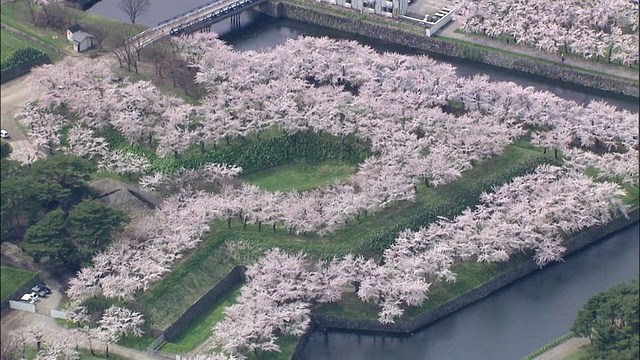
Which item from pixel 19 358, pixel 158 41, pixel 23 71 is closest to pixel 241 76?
pixel 158 41

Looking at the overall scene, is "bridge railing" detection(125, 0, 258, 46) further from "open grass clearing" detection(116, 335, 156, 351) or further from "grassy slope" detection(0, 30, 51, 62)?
"open grass clearing" detection(116, 335, 156, 351)

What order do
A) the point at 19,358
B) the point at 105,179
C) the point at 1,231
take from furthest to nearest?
the point at 105,179, the point at 1,231, the point at 19,358

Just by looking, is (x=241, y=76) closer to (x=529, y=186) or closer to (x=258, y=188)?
(x=258, y=188)

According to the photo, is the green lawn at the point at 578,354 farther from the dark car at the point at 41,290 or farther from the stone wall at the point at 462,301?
the dark car at the point at 41,290

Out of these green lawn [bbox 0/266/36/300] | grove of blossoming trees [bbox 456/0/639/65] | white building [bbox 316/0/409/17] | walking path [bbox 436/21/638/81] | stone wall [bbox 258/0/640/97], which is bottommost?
green lawn [bbox 0/266/36/300]

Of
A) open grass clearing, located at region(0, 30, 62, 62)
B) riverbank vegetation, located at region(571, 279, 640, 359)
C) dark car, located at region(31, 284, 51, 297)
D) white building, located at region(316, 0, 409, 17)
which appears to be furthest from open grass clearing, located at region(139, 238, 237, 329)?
white building, located at region(316, 0, 409, 17)

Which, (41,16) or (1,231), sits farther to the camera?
(41,16)

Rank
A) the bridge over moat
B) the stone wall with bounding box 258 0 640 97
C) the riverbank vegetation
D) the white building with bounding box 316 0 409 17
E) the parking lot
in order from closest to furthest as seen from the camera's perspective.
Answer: the riverbank vegetation < the stone wall with bounding box 258 0 640 97 < the bridge over moat < the white building with bounding box 316 0 409 17 < the parking lot
